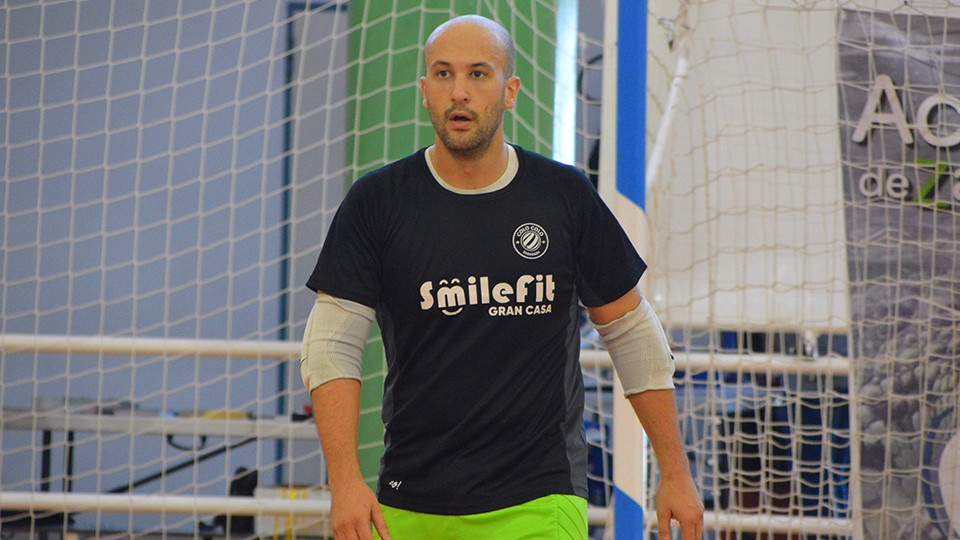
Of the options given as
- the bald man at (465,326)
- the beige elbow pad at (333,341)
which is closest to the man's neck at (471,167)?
the bald man at (465,326)

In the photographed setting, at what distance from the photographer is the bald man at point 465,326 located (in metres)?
1.87

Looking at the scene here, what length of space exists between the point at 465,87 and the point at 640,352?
590 millimetres

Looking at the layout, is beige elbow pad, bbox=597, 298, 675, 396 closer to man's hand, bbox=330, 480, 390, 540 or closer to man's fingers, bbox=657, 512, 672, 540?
man's fingers, bbox=657, 512, 672, 540

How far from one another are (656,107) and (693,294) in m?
0.58

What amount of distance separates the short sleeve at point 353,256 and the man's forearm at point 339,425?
0.52 feet

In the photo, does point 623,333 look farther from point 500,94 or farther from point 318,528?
point 318,528

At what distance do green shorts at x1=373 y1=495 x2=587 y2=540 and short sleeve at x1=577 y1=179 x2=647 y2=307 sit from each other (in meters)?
0.38

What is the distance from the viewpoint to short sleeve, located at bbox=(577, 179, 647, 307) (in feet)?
6.52

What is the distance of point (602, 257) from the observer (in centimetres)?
199

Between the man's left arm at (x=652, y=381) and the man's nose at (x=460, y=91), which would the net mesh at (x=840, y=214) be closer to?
the man's left arm at (x=652, y=381)

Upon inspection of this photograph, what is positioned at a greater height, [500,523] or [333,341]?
[333,341]

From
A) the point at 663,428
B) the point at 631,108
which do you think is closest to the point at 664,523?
the point at 663,428

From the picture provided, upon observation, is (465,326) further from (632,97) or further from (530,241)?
(632,97)

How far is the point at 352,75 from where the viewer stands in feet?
10.9
